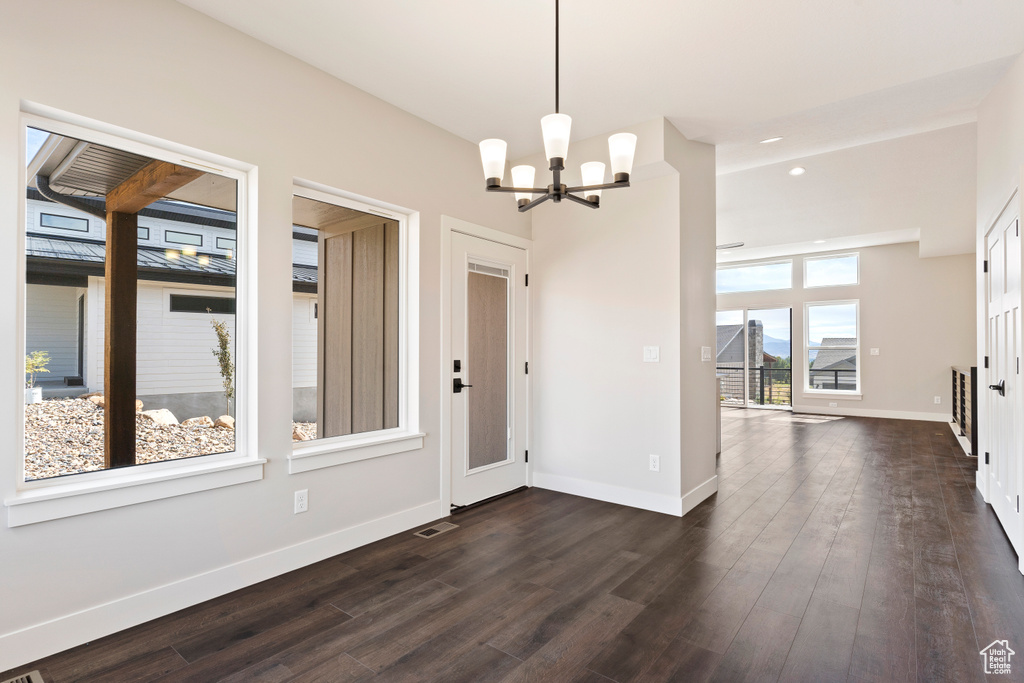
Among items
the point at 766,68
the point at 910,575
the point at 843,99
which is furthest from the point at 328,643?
the point at 843,99

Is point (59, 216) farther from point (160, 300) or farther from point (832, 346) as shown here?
point (832, 346)

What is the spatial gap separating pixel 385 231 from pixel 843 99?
3210 millimetres

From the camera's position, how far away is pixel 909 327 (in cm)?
848

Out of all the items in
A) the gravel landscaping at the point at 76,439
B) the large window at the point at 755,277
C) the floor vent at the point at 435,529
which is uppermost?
the large window at the point at 755,277

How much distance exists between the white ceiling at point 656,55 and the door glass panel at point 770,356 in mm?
6290

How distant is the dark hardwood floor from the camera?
1979 millimetres

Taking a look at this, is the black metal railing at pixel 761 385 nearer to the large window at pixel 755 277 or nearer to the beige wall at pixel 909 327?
the beige wall at pixel 909 327

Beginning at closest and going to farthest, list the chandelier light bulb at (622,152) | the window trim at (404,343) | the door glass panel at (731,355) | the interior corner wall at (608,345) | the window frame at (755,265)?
1. the chandelier light bulb at (622,152)
2. the window trim at (404,343)
3. the interior corner wall at (608,345)
4. the window frame at (755,265)
5. the door glass panel at (731,355)

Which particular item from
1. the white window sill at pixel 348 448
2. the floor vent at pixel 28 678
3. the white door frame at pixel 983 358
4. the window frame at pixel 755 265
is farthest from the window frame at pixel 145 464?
the window frame at pixel 755 265

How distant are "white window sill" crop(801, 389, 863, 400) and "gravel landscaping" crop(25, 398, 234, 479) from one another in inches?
389

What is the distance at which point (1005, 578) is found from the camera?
271 centimetres

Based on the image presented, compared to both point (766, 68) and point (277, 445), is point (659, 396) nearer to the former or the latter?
point (766, 68)

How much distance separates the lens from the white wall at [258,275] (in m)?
2.01

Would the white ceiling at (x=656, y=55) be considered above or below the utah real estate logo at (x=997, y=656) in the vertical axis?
above
